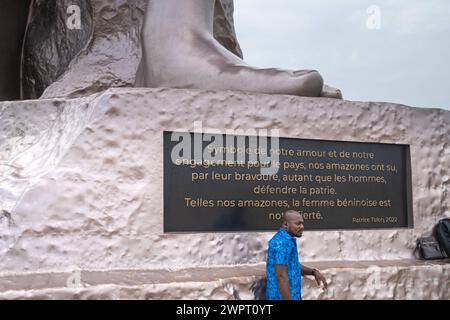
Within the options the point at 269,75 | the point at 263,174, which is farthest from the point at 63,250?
the point at 269,75

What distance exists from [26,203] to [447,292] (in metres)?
2.35

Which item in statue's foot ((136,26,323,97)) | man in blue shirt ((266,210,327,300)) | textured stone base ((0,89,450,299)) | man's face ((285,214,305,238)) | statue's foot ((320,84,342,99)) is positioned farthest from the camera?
statue's foot ((320,84,342,99))

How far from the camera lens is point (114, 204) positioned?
3.15m

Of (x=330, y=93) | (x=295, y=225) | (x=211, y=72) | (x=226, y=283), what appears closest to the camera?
(x=295, y=225)

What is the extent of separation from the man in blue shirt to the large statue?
0.99m

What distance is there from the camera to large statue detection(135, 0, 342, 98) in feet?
11.7

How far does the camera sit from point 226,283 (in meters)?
2.98

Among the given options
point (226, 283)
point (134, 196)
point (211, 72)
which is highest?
point (211, 72)

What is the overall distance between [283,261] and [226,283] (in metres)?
0.36

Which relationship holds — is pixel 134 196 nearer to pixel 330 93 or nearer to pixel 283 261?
pixel 283 261

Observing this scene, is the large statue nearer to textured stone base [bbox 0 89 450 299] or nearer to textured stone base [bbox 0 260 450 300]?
textured stone base [bbox 0 89 450 299]

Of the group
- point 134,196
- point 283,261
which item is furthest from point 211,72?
point 283,261

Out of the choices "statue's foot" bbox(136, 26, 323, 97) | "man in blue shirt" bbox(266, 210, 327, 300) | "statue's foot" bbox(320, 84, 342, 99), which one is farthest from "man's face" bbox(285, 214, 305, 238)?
"statue's foot" bbox(320, 84, 342, 99)
